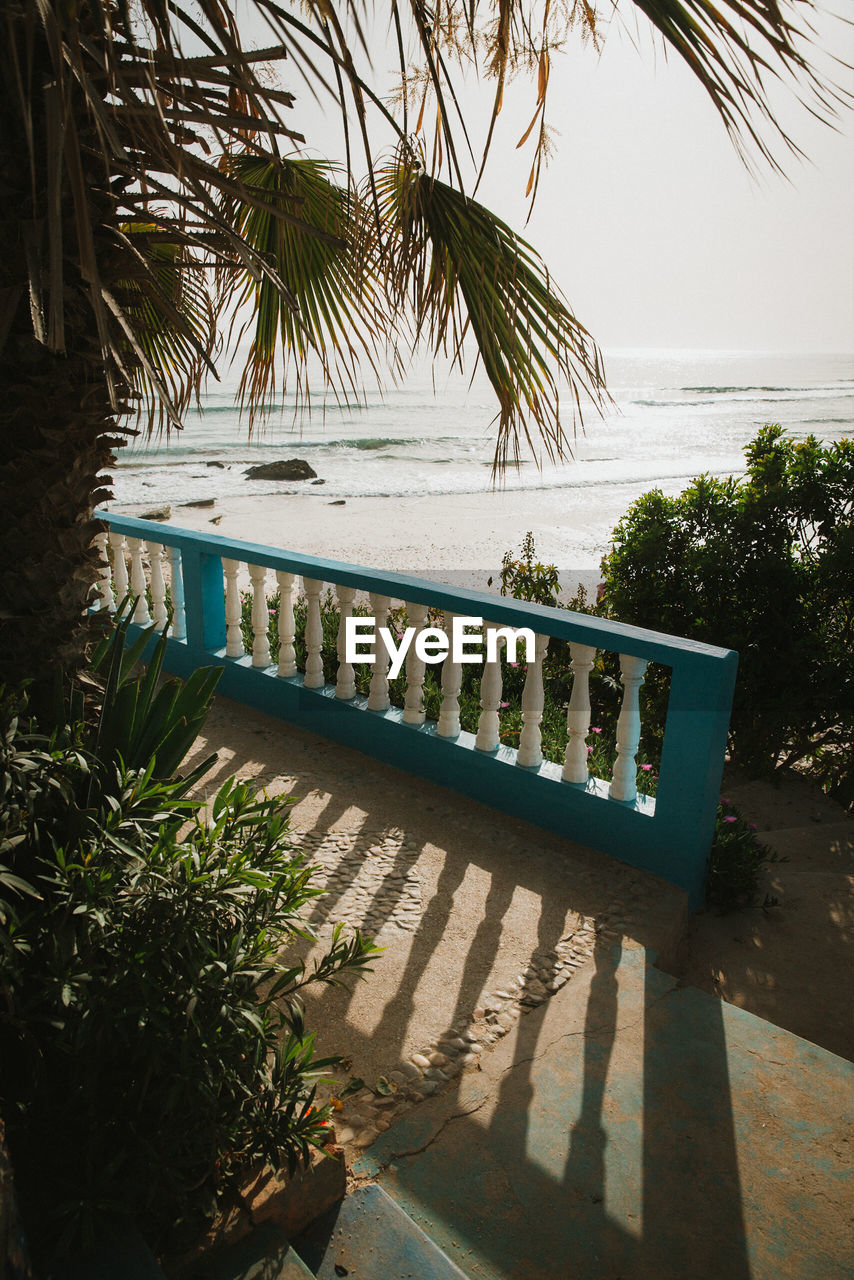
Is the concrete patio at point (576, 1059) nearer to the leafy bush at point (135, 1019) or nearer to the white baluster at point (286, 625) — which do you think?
the leafy bush at point (135, 1019)

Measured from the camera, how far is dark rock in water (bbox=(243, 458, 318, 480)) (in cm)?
2947

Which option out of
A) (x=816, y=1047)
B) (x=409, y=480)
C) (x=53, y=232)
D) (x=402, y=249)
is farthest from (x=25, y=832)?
(x=409, y=480)

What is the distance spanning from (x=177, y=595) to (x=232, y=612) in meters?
0.57

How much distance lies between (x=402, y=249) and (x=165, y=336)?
115cm

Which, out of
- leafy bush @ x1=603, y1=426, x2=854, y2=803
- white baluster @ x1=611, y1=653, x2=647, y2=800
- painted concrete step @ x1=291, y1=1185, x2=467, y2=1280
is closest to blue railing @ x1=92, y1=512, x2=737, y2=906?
white baluster @ x1=611, y1=653, x2=647, y2=800

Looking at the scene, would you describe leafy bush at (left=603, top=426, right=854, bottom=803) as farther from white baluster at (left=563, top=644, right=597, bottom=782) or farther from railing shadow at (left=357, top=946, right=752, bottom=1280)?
railing shadow at (left=357, top=946, right=752, bottom=1280)

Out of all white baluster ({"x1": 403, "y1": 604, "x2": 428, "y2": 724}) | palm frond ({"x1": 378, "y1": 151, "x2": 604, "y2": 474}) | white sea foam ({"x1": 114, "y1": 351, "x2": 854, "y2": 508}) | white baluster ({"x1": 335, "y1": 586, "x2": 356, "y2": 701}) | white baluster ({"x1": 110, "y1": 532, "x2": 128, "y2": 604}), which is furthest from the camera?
white sea foam ({"x1": 114, "y1": 351, "x2": 854, "y2": 508})

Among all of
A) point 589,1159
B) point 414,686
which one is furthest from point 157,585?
point 589,1159

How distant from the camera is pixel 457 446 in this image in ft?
124

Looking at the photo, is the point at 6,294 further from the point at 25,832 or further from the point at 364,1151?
the point at 364,1151

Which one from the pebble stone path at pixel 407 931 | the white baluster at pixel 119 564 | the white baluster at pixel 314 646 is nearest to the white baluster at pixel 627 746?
the pebble stone path at pixel 407 931

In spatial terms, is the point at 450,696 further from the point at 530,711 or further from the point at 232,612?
the point at 232,612

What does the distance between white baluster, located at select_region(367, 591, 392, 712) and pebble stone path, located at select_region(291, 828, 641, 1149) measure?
0.93m

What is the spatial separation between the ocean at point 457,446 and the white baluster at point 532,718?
1677 centimetres
